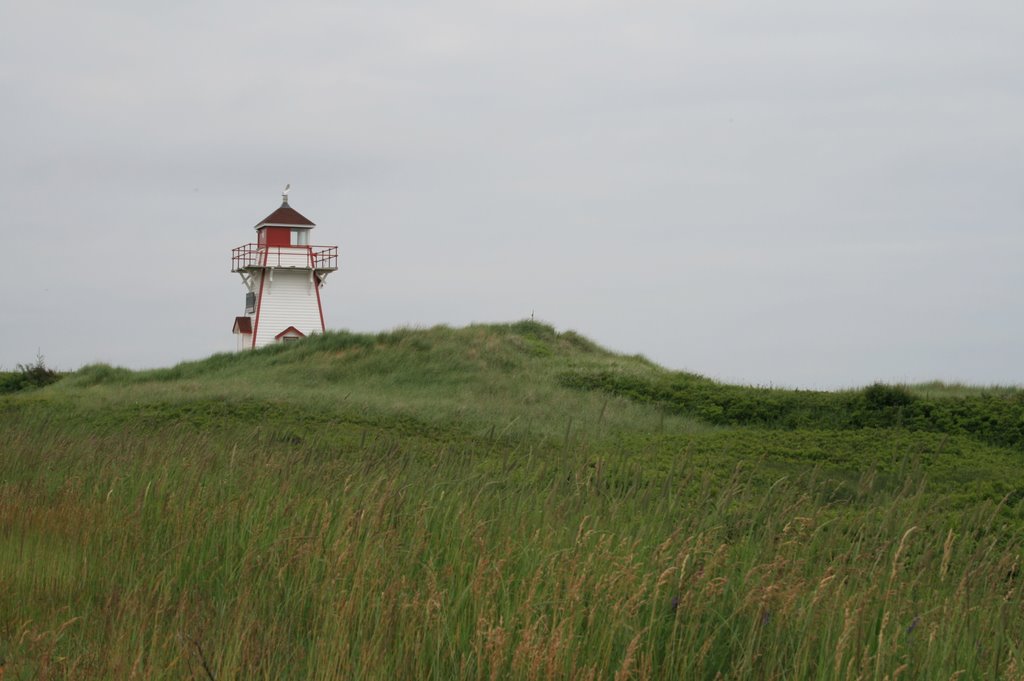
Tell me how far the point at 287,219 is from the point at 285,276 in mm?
2339

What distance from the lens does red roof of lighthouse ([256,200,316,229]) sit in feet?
133

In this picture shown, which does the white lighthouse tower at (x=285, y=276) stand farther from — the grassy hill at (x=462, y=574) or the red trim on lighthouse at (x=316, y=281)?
the grassy hill at (x=462, y=574)

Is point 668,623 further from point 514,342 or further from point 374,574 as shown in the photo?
point 514,342

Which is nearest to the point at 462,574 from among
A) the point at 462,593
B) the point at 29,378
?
the point at 462,593

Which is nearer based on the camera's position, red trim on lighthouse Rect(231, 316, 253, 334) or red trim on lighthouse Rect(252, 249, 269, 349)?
red trim on lighthouse Rect(252, 249, 269, 349)

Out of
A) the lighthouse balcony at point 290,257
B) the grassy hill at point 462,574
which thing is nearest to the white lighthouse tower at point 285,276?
the lighthouse balcony at point 290,257

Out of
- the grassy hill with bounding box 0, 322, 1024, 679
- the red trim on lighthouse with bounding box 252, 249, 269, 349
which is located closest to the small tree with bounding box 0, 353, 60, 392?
the red trim on lighthouse with bounding box 252, 249, 269, 349

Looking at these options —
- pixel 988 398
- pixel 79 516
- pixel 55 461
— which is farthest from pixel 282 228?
pixel 79 516

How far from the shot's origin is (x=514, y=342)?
29125 millimetres

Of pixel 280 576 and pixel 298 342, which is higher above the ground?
pixel 298 342

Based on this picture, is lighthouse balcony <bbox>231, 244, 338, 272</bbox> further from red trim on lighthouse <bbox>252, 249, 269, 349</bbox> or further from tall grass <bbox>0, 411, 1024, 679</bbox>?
tall grass <bbox>0, 411, 1024, 679</bbox>

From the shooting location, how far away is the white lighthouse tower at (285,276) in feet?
132

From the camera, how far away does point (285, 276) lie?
40594 millimetres

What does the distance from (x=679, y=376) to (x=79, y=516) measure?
825 inches
